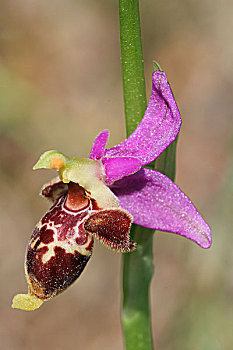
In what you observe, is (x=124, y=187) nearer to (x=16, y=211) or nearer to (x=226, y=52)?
(x=16, y=211)

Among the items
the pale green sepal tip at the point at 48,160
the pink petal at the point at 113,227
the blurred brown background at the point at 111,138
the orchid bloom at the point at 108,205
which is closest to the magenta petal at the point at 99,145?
the orchid bloom at the point at 108,205

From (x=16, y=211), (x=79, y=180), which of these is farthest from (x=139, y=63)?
(x=16, y=211)

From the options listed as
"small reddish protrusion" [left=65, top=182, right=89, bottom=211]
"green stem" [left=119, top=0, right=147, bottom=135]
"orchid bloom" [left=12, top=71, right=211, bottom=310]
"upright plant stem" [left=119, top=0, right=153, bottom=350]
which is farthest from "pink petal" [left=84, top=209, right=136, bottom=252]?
"green stem" [left=119, top=0, right=147, bottom=135]

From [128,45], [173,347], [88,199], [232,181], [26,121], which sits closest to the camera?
[128,45]

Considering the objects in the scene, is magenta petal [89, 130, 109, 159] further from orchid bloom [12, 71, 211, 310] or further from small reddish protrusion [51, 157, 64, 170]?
small reddish protrusion [51, 157, 64, 170]

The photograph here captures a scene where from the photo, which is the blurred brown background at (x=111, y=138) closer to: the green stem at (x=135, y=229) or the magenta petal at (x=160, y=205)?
the green stem at (x=135, y=229)

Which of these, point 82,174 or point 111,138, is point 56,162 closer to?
point 82,174
